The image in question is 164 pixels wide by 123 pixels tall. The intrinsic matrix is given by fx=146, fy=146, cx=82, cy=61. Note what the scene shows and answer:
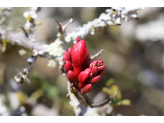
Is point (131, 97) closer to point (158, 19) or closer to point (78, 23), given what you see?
point (158, 19)

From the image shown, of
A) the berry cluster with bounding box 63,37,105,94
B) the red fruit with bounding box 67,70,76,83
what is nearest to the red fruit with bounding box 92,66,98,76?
the berry cluster with bounding box 63,37,105,94

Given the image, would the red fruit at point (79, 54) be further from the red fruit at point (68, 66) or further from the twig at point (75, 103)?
the twig at point (75, 103)

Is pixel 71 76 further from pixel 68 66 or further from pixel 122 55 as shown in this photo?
pixel 122 55

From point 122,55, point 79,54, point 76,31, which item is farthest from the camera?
point 122,55

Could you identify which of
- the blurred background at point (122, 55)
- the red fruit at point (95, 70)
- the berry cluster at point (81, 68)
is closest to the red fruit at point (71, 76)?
the berry cluster at point (81, 68)

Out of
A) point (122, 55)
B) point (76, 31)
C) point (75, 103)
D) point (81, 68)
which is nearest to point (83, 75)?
point (81, 68)
